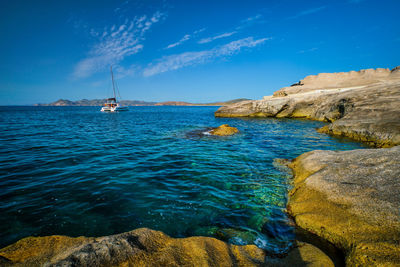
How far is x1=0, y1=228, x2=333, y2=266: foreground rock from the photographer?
244 cm

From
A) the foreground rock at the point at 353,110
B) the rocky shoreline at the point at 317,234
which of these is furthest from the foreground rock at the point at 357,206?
the foreground rock at the point at 353,110

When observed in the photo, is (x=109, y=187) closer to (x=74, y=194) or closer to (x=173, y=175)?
(x=74, y=194)

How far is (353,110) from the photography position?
18.1 m

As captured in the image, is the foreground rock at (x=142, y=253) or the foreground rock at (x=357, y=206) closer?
the foreground rock at (x=142, y=253)

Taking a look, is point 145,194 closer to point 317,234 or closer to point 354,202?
point 317,234

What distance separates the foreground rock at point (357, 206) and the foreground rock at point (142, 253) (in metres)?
0.73

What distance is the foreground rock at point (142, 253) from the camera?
244 cm

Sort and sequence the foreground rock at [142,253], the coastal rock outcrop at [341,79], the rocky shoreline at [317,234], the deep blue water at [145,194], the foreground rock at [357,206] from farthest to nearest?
1. the coastal rock outcrop at [341,79]
2. the deep blue water at [145,194]
3. the foreground rock at [357,206]
4. the rocky shoreline at [317,234]
5. the foreground rock at [142,253]

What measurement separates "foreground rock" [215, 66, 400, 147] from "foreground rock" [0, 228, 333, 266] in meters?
13.5

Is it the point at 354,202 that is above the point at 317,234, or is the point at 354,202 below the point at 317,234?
above

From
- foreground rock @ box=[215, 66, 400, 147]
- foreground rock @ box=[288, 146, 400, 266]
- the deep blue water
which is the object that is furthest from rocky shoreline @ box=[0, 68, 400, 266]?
foreground rock @ box=[215, 66, 400, 147]

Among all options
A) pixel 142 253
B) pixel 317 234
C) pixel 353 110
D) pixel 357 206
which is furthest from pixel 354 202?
pixel 353 110

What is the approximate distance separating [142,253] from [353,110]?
75.8 ft

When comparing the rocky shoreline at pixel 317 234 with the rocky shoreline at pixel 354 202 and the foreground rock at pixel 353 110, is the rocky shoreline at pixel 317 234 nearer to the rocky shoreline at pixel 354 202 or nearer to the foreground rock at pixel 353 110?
the rocky shoreline at pixel 354 202
